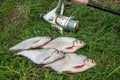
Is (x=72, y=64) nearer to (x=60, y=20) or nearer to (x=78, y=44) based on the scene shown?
(x=78, y=44)

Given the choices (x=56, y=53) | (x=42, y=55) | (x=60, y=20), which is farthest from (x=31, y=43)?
(x=60, y=20)

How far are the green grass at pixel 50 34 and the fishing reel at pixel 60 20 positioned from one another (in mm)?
70

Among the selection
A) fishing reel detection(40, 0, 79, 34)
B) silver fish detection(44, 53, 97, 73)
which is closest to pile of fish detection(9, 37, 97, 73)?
silver fish detection(44, 53, 97, 73)

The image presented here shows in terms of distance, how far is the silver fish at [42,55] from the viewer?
4.07 m

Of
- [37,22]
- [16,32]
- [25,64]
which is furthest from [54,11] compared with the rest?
[25,64]

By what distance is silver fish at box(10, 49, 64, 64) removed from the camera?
13.4 ft

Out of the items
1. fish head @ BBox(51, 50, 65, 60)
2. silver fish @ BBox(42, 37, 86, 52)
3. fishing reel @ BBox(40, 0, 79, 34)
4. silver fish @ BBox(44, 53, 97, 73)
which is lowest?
silver fish @ BBox(44, 53, 97, 73)

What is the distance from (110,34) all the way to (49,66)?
41.1 inches

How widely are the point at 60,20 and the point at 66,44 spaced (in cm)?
50

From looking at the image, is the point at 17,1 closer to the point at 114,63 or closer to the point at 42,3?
the point at 42,3

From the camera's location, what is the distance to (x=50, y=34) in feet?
15.4

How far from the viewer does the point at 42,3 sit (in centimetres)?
521

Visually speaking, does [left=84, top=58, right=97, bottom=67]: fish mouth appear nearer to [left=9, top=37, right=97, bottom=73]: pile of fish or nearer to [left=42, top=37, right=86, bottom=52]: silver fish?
[left=9, top=37, right=97, bottom=73]: pile of fish

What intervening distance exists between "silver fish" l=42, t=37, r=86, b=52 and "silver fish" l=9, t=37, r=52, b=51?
68 mm
